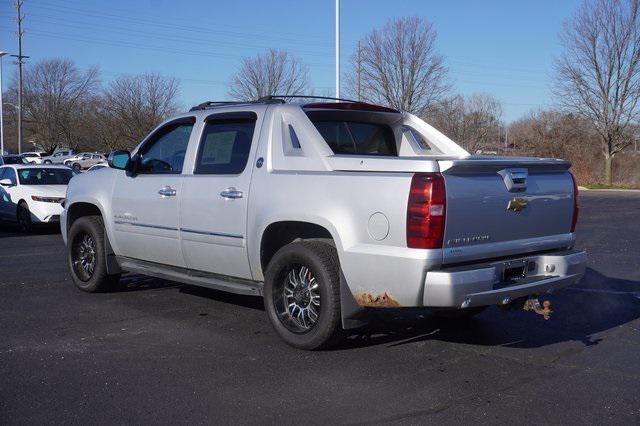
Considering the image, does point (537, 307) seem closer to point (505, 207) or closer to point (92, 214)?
point (505, 207)

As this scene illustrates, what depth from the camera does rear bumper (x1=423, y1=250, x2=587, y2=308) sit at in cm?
452

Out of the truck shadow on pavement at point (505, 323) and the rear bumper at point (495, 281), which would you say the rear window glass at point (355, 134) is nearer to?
the truck shadow on pavement at point (505, 323)

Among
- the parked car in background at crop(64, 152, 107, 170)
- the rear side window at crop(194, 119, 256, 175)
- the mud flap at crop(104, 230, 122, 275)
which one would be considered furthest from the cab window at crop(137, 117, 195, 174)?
the parked car in background at crop(64, 152, 107, 170)

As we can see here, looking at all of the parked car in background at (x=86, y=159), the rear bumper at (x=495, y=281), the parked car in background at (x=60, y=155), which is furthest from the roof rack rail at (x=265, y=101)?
the parked car in background at (x=60, y=155)

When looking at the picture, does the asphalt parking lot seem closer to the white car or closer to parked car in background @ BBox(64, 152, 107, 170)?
the white car

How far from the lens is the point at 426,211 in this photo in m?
4.47

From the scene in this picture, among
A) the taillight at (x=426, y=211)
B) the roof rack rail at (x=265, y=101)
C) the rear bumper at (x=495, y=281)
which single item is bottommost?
the rear bumper at (x=495, y=281)

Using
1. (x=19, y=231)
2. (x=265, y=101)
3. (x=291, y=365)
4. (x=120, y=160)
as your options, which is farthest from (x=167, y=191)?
(x=19, y=231)

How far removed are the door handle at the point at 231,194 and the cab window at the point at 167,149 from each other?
85 cm

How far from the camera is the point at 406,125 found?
6.62m

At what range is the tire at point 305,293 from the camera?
199 inches

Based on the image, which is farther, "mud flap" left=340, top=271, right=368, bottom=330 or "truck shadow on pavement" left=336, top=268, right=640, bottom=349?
"truck shadow on pavement" left=336, top=268, right=640, bottom=349

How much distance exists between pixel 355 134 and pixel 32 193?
1051cm

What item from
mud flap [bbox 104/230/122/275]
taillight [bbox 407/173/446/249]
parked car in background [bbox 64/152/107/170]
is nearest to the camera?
taillight [bbox 407/173/446/249]
